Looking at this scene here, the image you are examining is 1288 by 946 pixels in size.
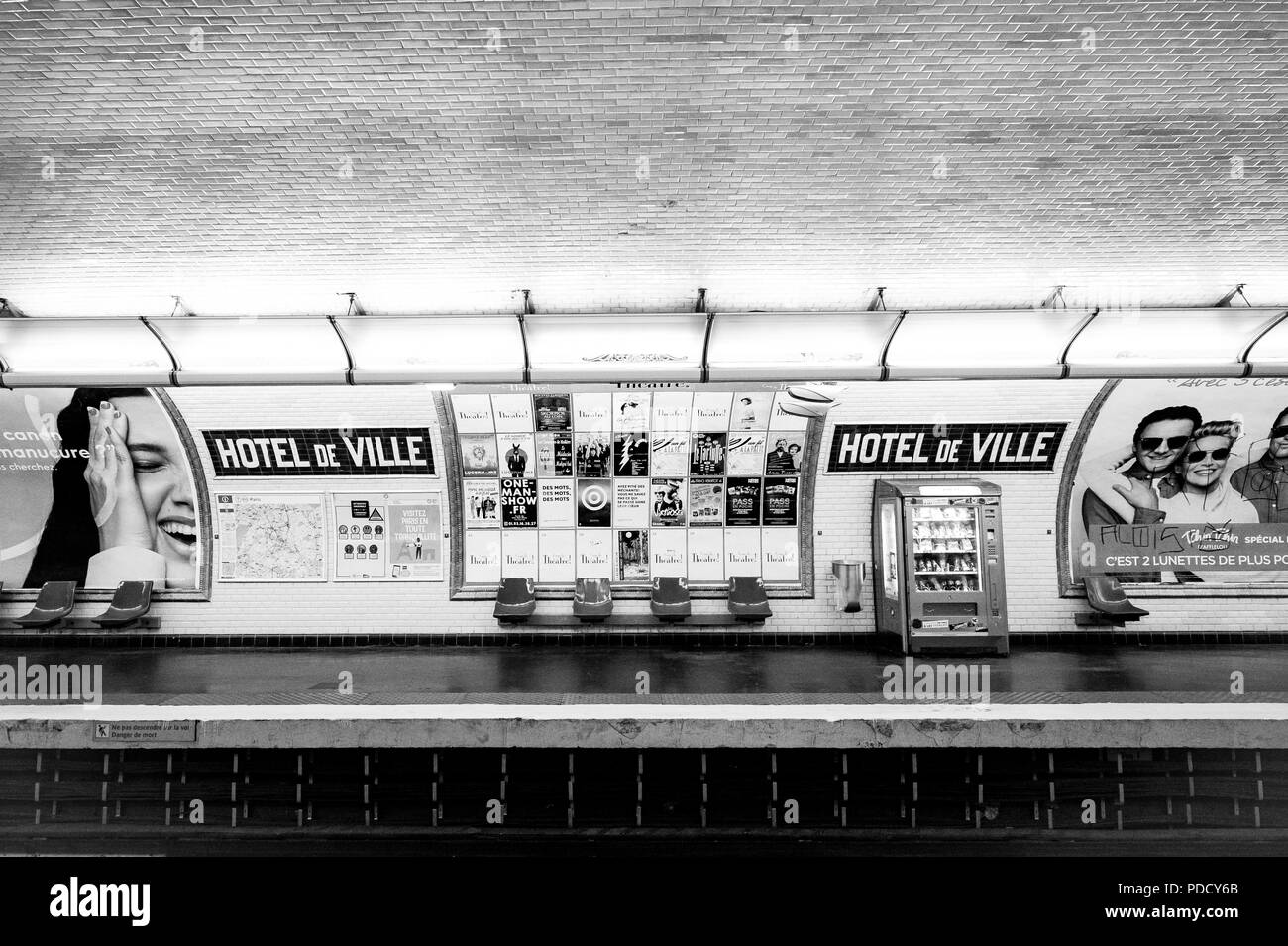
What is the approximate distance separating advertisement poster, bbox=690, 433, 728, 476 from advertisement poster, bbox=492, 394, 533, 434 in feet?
5.88

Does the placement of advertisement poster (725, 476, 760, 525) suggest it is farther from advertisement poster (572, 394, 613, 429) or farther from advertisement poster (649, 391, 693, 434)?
advertisement poster (572, 394, 613, 429)

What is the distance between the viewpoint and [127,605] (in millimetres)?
7148

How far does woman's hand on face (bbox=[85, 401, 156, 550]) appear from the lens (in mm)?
7152

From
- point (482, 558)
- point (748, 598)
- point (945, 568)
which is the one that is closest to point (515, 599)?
point (482, 558)

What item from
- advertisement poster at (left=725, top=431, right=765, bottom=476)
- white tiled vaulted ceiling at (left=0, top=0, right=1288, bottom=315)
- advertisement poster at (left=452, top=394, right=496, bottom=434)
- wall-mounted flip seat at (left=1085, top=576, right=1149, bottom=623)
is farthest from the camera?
advertisement poster at (left=725, top=431, right=765, bottom=476)

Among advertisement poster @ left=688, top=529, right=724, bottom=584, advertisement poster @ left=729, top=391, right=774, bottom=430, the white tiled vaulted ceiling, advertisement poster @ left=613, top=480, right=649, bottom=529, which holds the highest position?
the white tiled vaulted ceiling

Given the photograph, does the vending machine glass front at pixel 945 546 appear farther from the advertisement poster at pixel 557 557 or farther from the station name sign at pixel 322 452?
the station name sign at pixel 322 452

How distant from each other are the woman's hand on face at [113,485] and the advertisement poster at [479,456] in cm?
354

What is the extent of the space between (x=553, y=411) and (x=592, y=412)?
42 cm

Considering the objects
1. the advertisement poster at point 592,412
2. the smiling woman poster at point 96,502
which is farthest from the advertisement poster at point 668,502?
the smiling woman poster at point 96,502

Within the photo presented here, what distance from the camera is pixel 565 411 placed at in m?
7.20

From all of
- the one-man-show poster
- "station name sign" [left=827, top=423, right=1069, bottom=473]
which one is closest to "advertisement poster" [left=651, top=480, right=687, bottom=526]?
"station name sign" [left=827, top=423, right=1069, bottom=473]
